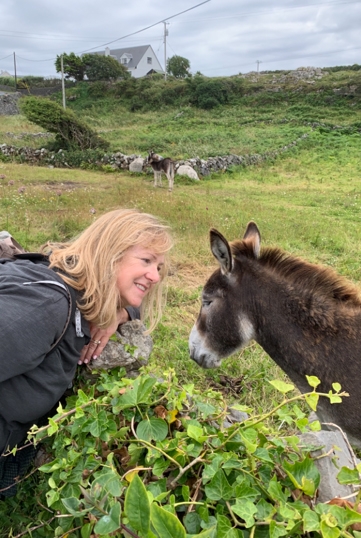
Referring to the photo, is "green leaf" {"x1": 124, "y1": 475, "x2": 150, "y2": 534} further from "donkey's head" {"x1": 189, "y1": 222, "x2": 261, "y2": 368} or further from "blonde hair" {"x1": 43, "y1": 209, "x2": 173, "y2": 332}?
"donkey's head" {"x1": 189, "y1": 222, "x2": 261, "y2": 368}

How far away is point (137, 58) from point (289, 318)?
7972 cm

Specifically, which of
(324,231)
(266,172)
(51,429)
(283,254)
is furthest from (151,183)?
(51,429)

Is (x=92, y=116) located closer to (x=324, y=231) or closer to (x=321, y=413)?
(x=324, y=231)

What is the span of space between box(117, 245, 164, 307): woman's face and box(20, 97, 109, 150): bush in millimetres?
19519

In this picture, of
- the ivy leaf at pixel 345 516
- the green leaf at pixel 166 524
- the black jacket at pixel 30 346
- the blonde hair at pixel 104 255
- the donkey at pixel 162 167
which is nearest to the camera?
the green leaf at pixel 166 524

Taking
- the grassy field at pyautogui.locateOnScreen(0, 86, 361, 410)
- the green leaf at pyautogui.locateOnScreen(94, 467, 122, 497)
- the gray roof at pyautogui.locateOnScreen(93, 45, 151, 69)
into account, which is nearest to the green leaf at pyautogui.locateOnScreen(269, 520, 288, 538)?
the green leaf at pyautogui.locateOnScreen(94, 467, 122, 497)

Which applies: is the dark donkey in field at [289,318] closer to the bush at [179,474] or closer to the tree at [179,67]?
the bush at [179,474]

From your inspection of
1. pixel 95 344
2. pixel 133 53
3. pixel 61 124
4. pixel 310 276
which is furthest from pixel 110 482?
pixel 133 53

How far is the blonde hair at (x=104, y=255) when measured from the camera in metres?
1.98

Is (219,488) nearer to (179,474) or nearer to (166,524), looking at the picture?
(179,474)

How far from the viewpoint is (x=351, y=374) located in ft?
7.10

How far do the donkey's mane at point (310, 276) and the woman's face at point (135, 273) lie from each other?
0.68 m

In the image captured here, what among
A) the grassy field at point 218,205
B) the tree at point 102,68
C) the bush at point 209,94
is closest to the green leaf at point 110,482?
the grassy field at point 218,205

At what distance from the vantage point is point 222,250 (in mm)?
2383
